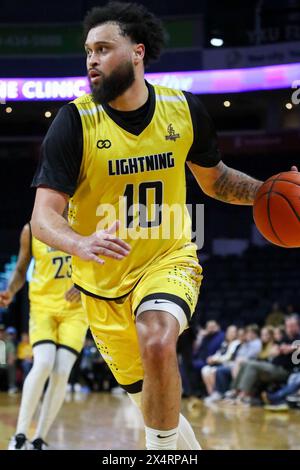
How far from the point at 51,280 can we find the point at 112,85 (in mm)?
3030

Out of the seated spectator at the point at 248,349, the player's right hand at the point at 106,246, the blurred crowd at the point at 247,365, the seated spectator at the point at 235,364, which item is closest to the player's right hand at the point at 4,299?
the player's right hand at the point at 106,246

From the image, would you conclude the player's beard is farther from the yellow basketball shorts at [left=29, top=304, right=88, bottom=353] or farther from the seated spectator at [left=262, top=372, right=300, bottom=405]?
the seated spectator at [left=262, top=372, right=300, bottom=405]

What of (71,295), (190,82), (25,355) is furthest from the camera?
Answer: (190,82)

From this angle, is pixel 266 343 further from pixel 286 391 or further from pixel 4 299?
pixel 4 299

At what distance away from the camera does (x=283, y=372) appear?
11.1 metres

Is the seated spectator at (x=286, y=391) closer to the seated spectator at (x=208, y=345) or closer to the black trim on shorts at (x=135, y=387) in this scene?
the seated spectator at (x=208, y=345)

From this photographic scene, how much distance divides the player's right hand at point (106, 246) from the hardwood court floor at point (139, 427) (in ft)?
12.4

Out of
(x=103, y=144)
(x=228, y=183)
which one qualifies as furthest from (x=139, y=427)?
(x=103, y=144)

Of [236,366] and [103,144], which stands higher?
[236,366]

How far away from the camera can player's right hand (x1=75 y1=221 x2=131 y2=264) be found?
2.99m

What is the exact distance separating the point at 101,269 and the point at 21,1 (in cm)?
2240

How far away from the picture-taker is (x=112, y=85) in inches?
147
